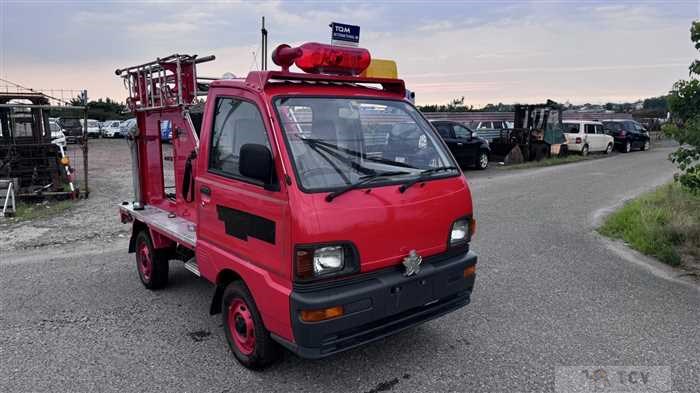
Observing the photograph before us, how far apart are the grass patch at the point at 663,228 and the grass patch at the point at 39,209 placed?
1041cm

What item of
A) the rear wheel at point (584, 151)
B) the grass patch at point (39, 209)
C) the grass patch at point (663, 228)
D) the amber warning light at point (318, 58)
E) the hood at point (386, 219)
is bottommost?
the grass patch at point (39, 209)

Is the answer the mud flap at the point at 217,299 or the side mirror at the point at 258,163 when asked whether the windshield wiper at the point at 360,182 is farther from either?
the mud flap at the point at 217,299

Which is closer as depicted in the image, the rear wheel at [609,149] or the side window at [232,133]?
the side window at [232,133]

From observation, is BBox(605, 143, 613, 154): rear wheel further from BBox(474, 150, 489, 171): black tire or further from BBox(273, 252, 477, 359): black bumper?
BBox(273, 252, 477, 359): black bumper

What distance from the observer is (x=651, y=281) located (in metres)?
5.85

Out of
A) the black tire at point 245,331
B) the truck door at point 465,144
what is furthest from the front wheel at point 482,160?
the black tire at point 245,331

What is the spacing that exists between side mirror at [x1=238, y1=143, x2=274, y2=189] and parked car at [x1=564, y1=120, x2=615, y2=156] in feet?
72.1

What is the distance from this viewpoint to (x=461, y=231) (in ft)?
13.0

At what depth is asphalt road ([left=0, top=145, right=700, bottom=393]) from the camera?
373 cm

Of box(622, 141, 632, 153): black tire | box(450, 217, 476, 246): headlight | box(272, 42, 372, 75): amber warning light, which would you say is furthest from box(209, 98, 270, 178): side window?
box(622, 141, 632, 153): black tire

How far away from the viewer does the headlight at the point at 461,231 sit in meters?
3.88

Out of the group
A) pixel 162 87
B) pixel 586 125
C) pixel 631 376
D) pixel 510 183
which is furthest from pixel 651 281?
pixel 586 125

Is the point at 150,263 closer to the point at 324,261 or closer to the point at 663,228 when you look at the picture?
the point at 324,261

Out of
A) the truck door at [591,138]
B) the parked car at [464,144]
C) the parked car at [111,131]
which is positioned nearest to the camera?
the parked car at [464,144]
